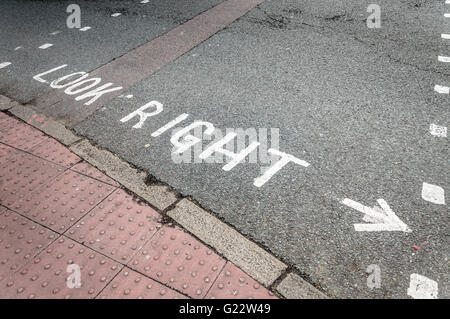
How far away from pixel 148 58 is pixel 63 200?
370 centimetres

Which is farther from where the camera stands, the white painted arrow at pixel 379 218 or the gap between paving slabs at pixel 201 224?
the white painted arrow at pixel 379 218

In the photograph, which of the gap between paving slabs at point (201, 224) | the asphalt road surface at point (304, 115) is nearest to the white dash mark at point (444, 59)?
the asphalt road surface at point (304, 115)

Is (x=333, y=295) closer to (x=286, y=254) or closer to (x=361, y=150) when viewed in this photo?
(x=286, y=254)

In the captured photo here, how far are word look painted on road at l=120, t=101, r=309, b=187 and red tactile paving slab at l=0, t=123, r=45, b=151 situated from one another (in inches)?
45.3

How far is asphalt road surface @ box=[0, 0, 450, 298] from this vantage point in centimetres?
318

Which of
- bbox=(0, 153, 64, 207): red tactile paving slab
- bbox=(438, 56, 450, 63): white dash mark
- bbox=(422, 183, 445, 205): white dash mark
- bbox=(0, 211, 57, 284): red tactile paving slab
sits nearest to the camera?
bbox=(0, 211, 57, 284): red tactile paving slab

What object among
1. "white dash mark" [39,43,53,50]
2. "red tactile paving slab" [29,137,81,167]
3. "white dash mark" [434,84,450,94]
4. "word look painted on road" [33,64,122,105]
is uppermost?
"white dash mark" [434,84,450,94]

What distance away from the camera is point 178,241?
3.25m

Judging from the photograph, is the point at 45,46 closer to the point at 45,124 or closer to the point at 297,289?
the point at 45,124

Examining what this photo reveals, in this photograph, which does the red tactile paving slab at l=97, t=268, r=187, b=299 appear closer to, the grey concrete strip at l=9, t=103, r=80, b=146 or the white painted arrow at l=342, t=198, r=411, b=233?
the white painted arrow at l=342, t=198, r=411, b=233

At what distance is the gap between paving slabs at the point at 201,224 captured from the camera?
113 inches

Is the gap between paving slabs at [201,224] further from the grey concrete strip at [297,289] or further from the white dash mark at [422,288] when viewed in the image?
the white dash mark at [422,288]

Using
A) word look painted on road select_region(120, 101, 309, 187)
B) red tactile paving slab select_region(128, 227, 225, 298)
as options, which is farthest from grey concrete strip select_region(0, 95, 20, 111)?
red tactile paving slab select_region(128, 227, 225, 298)

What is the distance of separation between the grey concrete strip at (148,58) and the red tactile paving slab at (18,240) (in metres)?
1.81
